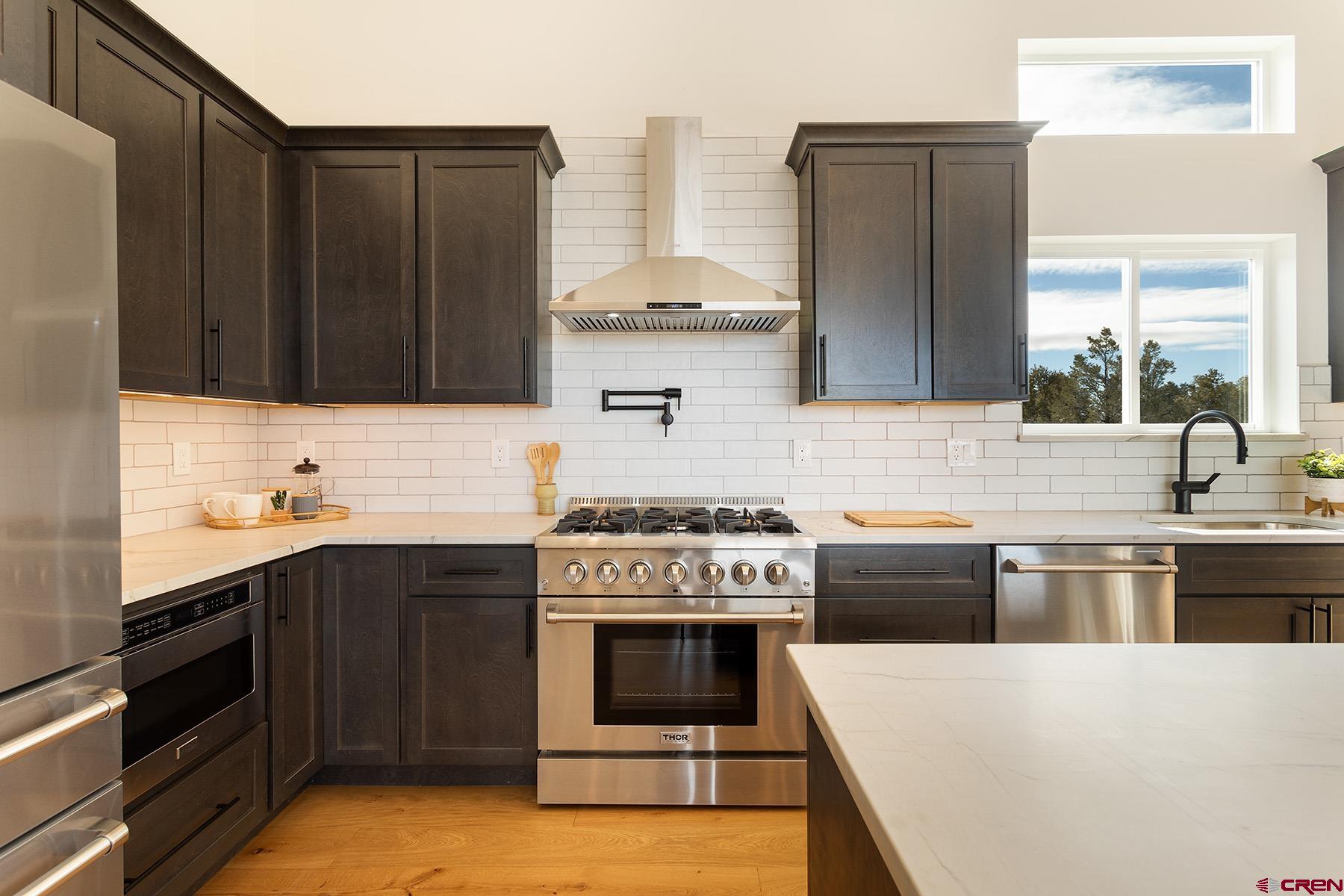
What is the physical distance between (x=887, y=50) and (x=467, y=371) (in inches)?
93.6

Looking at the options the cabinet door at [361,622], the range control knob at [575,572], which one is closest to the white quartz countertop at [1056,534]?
the range control knob at [575,572]

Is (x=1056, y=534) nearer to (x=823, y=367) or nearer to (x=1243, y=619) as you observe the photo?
(x=1243, y=619)

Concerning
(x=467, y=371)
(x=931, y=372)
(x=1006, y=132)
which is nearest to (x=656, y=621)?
(x=467, y=371)

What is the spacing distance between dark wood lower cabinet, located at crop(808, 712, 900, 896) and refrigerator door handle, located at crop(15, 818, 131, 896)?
1.34 meters

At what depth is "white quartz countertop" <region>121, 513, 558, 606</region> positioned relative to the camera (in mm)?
1853

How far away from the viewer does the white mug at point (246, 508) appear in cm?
268

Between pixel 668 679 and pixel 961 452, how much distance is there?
170 cm

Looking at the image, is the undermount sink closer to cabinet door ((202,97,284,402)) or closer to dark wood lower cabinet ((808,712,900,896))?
dark wood lower cabinet ((808,712,900,896))

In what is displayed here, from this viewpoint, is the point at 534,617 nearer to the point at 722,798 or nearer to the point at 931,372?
→ the point at 722,798

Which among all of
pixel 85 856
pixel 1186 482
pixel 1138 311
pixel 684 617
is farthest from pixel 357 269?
pixel 1186 482

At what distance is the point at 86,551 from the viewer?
1.33 m

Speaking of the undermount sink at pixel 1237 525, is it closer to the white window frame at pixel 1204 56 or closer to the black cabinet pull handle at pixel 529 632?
the white window frame at pixel 1204 56

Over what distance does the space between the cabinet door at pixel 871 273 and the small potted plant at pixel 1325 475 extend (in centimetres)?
168

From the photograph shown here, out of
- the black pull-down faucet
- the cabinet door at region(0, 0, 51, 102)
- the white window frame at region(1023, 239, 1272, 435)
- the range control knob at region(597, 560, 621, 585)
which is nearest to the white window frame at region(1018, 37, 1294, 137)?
the white window frame at region(1023, 239, 1272, 435)
